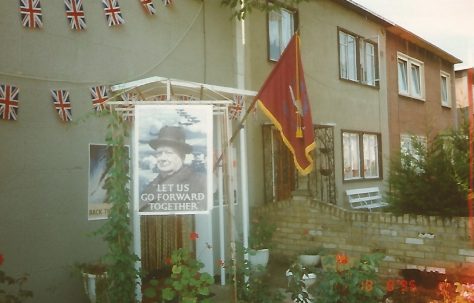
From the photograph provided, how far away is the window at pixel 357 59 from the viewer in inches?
525

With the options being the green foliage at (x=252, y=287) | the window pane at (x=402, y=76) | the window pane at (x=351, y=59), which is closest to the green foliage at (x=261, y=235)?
the green foliage at (x=252, y=287)

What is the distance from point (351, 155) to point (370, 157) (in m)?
1.26

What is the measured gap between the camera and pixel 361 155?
13.7 m

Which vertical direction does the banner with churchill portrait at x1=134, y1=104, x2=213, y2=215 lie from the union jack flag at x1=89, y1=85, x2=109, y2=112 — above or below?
below

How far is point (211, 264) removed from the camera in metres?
7.62

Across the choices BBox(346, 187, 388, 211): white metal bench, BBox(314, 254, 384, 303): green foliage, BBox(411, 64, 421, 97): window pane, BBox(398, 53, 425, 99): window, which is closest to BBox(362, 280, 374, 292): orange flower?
BBox(314, 254, 384, 303): green foliage

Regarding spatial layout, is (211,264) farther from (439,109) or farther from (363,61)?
(439,109)

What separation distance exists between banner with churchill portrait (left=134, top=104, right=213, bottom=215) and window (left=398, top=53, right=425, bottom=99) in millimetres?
12401

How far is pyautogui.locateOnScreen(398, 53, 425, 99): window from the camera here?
16.2 m

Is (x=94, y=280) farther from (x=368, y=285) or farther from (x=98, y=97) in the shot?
(x=368, y=285)

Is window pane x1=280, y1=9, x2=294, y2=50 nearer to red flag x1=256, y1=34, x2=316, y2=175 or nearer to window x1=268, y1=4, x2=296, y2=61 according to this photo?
window x1=268, y1=4, x2=296, y2=61

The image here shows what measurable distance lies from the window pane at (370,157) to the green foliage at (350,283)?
9.31 metres

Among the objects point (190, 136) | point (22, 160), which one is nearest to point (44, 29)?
point (22, 160)

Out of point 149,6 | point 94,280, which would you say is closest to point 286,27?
point 149,6
